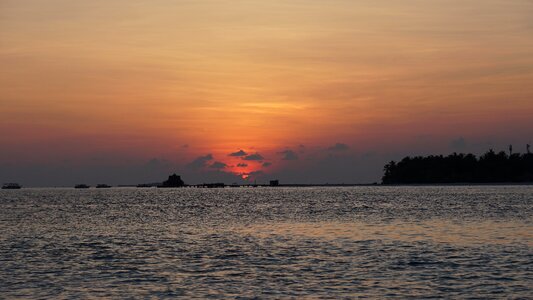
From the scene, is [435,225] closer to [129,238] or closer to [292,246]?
[292,246]

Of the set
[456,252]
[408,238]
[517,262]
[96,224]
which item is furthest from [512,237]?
[96,224]

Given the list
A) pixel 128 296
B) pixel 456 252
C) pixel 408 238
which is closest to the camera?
pixel 128 296

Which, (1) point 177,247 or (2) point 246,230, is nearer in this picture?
(1) point 177,247

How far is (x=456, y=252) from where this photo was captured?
52750 mm

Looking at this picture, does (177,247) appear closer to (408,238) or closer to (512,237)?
(408,238)

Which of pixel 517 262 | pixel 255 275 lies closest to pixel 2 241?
pixel 255 275

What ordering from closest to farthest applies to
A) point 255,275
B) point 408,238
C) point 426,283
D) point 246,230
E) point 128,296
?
point 128,296 < point 426,283 < point 255,275 < point 408,238 < point 246,230

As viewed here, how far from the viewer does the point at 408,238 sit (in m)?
65.8

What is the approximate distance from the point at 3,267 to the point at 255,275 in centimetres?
1730

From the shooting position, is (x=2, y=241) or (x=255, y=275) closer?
(x=255, y=275)

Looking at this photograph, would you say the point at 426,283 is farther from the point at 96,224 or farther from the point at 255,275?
the point at 96,224

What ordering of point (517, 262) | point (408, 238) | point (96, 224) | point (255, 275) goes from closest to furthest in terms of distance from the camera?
point (255, 275), point (517, 262), point (408, 238), point (96, 224)

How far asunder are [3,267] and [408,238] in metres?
36.2

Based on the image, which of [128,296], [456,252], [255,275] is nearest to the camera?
[128,296]
